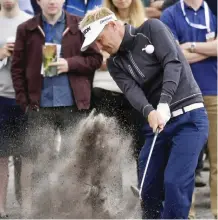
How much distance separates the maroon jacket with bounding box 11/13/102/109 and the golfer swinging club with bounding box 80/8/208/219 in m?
0.94

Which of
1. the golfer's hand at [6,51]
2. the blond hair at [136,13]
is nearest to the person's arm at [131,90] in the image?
the blond hair at [136,13]

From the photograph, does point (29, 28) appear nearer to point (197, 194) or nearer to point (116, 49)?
point (116, 49)

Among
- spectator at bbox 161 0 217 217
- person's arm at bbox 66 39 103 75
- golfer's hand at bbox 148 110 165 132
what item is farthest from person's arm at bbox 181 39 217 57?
golfer's hand at bbox 148 110 165 132

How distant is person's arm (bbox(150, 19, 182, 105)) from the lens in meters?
6.82

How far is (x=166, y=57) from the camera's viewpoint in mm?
6926

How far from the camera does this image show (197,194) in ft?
30.4

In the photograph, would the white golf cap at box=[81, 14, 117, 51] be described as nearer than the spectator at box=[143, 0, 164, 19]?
Yes

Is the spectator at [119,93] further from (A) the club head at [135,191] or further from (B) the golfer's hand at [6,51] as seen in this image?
(B) the golfer's hand at [6,51]

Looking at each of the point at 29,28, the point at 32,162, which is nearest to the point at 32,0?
the point at 29,28

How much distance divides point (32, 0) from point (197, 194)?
109 inches

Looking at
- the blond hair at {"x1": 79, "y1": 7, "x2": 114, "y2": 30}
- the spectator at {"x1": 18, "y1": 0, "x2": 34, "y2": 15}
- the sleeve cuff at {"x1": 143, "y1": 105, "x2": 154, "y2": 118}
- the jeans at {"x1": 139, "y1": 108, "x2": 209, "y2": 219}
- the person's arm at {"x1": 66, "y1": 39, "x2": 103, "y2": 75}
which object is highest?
the blond hair at {"x1": 79, "y1": 7, "x2": 114, "y2": 30}

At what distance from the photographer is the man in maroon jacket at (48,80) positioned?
26.3 feet

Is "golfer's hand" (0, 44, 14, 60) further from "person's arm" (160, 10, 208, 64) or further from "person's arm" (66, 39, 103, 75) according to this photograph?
"person's arm" (160, 10, 208, 64)

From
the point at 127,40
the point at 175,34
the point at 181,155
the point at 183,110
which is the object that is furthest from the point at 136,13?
the point at 181,155
